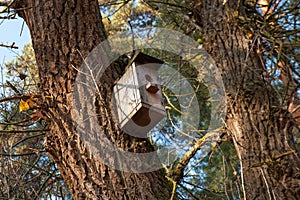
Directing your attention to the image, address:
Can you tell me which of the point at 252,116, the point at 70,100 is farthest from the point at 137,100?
the point at 252,116

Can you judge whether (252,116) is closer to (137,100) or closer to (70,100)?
(137,100)

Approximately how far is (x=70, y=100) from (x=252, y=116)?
1.38 meters

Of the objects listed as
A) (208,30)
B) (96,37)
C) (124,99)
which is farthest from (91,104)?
(208,30)

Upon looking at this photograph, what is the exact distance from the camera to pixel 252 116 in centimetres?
287

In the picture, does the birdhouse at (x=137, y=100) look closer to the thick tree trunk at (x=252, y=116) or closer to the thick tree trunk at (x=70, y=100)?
the thick tree trunk at (x=70, y=100)

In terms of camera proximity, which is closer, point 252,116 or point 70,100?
point 70,100

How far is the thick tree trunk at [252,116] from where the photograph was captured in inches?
100

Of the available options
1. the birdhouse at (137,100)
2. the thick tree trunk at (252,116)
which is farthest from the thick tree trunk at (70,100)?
the thick tree trunk at (252,116)

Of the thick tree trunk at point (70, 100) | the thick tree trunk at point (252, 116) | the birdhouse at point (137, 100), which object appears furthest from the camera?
the thick tree trunk at point (252, 116)

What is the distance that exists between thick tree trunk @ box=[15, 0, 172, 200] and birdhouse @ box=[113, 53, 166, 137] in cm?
4

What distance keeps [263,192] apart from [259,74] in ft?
2.69

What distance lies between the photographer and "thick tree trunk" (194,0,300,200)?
2.55 metres

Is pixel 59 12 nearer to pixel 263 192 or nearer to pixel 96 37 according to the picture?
pixel 96 37

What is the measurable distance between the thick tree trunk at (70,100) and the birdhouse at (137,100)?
4 centimetres
